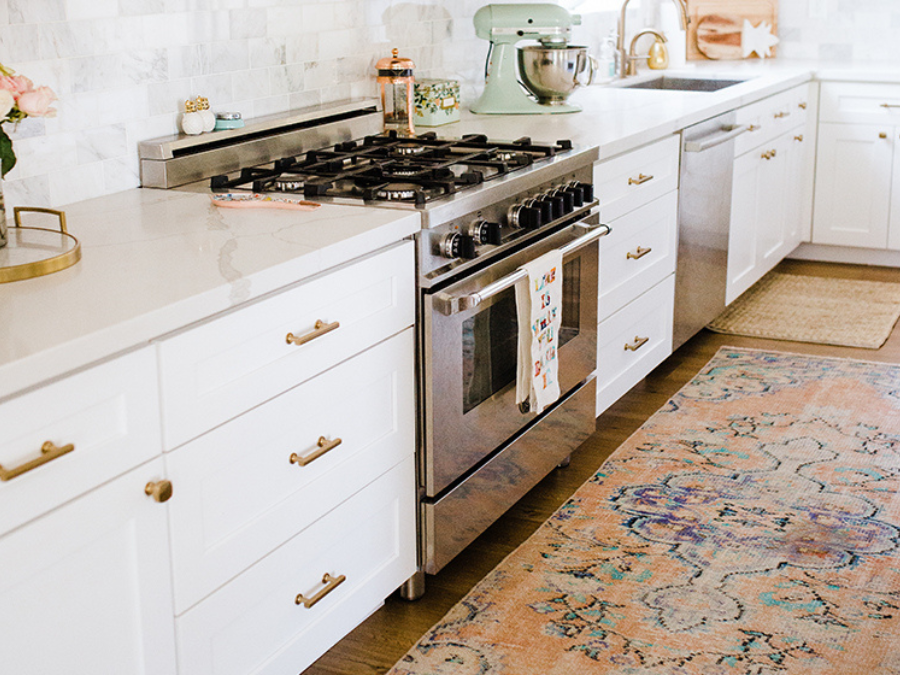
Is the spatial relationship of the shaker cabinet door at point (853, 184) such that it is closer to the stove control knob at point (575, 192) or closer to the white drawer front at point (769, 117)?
the white drawer front at point (769, 117)

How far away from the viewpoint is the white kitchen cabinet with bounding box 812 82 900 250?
4.87 m

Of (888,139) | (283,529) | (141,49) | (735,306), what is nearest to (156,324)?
(283,529)

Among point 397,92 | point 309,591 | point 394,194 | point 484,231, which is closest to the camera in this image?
point 309,591

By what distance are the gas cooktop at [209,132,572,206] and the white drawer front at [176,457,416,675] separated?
57 centimetres

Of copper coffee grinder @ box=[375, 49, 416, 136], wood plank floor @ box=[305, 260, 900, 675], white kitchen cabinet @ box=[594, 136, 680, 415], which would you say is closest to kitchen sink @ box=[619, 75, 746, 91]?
wood plank floor @ box=[305, 260, 900, 675]

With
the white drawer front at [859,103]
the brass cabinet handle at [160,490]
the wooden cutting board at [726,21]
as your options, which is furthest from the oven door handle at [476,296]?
the wooden cutting board at [726,21]

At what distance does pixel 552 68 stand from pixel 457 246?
56.8 inches

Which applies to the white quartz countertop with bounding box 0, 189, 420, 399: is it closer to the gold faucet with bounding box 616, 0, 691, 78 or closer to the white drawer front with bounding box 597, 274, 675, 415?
the white drawer front with bounding box 597, 274, 675, 415

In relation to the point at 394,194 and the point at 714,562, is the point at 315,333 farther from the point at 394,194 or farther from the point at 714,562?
the point at 714,562

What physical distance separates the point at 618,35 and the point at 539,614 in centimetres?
315

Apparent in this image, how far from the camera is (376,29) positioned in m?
3.14

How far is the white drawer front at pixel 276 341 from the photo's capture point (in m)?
1.56

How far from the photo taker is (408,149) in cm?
271

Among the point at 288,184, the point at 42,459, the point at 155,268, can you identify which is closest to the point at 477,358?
the point at 288,184
